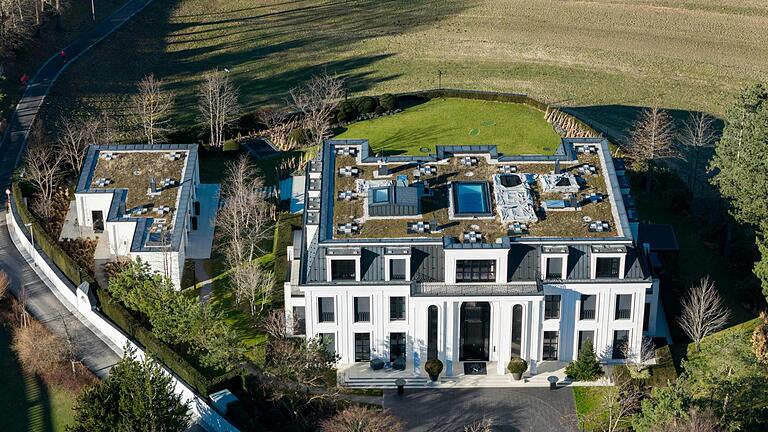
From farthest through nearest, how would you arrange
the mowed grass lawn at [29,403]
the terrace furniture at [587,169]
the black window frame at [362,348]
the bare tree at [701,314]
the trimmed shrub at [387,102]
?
the trimmed shrub at [387,102]
the terrace furniture at [587,169]
the bare tree at [701,314]
the black window frame at [362,348]
the mowed grass lawn at [29,403]

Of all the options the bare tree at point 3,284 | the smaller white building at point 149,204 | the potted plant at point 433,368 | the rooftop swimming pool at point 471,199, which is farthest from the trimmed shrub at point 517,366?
the bare tree at point 3,284

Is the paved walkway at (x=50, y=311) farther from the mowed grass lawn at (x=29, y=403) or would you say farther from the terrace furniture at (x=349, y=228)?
the terrace furniture at (x=349, y=228)

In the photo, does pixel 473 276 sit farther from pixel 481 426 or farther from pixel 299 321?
pixel 299 321

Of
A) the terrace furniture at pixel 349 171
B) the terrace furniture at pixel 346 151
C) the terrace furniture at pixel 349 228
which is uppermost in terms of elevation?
the terrace furniture at pixel 346 151

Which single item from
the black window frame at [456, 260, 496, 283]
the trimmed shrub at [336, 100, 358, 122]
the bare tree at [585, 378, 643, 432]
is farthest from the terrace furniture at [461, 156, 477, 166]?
the trimmed shrub at [336, 100, 358, 122]

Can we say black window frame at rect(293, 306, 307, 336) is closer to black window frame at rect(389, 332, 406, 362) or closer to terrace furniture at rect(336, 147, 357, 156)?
black window frame at rect(389, 332, 406, 362)

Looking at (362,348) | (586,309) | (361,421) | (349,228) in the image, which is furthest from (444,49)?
(361,421)
